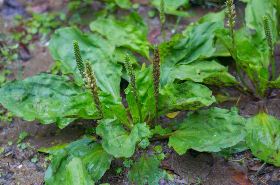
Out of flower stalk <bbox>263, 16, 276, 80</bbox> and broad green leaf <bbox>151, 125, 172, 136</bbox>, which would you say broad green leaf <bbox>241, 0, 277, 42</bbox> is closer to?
flower stalk <bbox>263, 16, 276, 80</bbox>

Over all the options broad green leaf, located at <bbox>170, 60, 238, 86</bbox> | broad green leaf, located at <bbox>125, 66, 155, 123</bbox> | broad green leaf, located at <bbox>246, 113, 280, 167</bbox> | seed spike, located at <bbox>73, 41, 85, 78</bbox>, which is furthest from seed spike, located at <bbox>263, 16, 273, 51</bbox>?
seed spike, located at <bbox>73, 41, 85, 78</bbox>

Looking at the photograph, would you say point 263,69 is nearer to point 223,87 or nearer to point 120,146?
point 223,87

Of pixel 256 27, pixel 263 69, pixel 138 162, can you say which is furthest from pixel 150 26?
pixel 138 162

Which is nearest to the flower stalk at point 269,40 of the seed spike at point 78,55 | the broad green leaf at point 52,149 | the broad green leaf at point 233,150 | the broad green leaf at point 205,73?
the broad green leaf at point 205,73

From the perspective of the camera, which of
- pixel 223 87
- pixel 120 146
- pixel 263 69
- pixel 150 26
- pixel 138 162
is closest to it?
pixel 120 146

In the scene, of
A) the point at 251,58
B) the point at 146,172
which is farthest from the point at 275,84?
the point at 146,172

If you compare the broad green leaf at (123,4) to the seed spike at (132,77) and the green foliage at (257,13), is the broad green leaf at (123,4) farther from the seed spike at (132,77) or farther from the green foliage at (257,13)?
the seed spike at (132,77)

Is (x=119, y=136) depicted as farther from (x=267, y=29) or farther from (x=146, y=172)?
(x=267, y=29)
